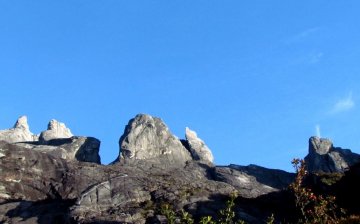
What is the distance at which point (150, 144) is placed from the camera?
150 m

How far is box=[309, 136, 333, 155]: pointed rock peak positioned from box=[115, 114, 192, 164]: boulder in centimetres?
3840

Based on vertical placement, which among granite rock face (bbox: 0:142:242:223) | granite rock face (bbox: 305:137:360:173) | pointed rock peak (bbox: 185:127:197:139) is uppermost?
pointed rock peak (bbox: 185:127:197:139)

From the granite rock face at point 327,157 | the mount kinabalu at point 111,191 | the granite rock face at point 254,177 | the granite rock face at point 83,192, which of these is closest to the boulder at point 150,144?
the mount kinabalu at point 111,191

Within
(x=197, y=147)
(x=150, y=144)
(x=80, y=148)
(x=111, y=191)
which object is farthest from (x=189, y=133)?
(x=111, y=191)

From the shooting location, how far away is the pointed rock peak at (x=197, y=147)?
503ft

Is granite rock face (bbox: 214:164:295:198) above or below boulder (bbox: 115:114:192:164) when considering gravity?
below

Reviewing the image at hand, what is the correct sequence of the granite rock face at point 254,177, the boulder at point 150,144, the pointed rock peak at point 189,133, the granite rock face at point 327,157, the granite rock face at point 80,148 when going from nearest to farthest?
1. the granite rock face at point 254,177
2. the granite rock face at point 80,148
3. the granite rock face at point 327,157
4. the boulder at point 150,144
5. the pointed rock peak at point 189,133

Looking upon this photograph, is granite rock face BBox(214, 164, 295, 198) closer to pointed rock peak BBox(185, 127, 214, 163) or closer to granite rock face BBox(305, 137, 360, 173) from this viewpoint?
granite rock face BBox(305, 137, 360, 173)

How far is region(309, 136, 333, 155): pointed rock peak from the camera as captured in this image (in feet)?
495

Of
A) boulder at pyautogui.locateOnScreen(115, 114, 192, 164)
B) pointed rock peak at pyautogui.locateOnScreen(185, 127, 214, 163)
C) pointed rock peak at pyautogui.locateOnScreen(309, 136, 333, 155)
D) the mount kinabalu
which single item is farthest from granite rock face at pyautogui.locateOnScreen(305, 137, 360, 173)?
boulder at pyautogui.locateOnScreen(115, 114, 192, 164)

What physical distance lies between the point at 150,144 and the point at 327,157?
53387mm

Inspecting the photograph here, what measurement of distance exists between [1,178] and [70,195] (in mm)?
12959

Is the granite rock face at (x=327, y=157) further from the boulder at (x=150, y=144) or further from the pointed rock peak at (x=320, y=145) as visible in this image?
the boulder at (x=150, y=144)

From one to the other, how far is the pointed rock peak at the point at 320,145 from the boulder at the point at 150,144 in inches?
1512
